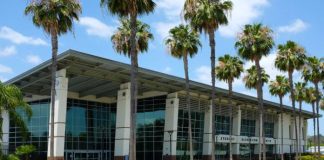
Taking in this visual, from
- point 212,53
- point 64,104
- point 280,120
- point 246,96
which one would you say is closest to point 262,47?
point 212,53

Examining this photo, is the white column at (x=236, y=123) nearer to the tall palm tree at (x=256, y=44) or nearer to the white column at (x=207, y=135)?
A: the white column at (x=207, y=135)

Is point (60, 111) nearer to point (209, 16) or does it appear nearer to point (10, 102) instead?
point (209, 16)

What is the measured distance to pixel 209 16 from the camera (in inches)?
1330

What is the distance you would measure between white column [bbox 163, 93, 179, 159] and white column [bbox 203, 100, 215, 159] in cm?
801

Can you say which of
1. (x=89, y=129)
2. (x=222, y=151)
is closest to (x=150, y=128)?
(x=89, y=129)

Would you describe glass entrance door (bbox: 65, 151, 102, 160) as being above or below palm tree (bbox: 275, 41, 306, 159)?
below

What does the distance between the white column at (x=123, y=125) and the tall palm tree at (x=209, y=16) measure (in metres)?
15.1

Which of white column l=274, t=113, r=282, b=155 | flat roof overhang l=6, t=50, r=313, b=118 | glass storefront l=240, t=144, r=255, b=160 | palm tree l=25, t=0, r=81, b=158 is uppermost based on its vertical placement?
palm tree l=25, t=0, r=81, b=158

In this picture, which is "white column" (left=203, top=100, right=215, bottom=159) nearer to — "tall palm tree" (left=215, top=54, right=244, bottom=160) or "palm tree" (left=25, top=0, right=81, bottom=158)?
"tall palm tree" (left=215, top=54, right=244, bottom=160)

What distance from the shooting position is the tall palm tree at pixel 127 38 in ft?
120

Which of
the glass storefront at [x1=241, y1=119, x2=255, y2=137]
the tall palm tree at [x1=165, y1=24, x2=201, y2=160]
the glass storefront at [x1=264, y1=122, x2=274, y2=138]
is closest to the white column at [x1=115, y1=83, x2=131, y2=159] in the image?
the tall palm tree at [x1=165, y1=24, x2=201, y2=160]

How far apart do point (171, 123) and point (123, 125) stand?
8.08 m

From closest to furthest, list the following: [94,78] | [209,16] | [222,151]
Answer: [209,16], [94,78], [222,151]

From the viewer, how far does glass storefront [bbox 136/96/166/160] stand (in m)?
55.8
